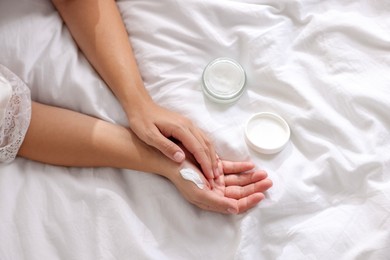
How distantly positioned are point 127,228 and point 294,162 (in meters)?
0.37

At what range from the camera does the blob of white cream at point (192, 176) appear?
956 mm

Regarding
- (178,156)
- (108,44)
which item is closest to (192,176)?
(178,156)

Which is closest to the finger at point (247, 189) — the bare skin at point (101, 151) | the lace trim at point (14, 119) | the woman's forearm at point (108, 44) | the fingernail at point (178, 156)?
the bare skin at point (101, 151)

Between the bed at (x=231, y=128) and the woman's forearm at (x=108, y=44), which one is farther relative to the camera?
the woman's forearm at (x=108, y=44)

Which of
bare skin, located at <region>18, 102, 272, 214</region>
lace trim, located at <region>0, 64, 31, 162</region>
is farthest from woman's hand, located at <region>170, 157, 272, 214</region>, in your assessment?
lace trim, located at <region>0, 64, 31, 162</region>

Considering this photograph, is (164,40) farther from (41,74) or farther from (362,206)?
(362,206)

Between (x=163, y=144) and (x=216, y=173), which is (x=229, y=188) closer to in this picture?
(x=216, y=173)

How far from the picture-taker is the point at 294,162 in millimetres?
974

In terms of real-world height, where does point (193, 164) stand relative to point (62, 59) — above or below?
below

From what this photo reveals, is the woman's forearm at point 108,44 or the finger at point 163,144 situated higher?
the woman's forearm at point 108,44

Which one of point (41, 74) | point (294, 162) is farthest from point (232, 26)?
point (41, 74)

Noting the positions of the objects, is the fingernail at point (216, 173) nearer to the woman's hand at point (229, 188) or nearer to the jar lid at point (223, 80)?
the woman's hand at point (229, 188)

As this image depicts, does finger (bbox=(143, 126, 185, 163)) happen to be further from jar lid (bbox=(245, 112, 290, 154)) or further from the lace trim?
the lace trim

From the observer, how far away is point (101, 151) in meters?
1.01
